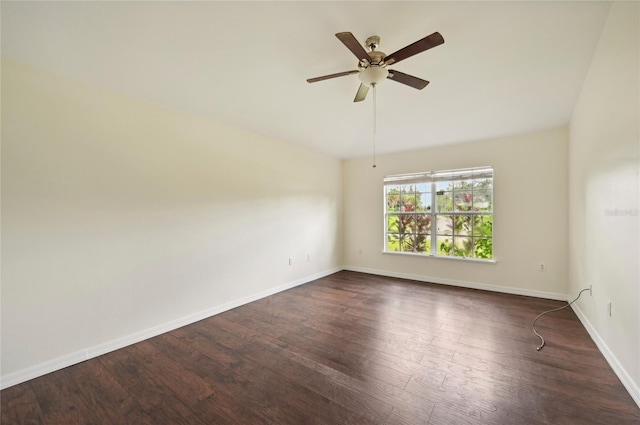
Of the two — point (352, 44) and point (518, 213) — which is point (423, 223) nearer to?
point (518, 213)

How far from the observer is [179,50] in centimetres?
195

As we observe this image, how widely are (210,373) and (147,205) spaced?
1798 millimetres

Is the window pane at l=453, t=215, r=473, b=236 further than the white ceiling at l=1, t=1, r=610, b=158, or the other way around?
the window pane at l=453, t=215, r=473, b=236

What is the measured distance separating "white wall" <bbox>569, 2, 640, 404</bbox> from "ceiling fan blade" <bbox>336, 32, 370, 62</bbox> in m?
1.52

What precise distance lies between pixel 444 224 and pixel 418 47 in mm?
3609

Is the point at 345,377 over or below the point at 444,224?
below

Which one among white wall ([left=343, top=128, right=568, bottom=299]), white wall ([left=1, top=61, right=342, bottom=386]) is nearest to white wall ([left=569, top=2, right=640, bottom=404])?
white wall ([left=343, top=128, right=568, bottom=299])

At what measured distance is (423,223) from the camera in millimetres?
4828

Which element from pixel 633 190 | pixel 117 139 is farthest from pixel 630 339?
pixel 117 139

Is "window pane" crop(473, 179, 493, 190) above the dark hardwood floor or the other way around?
above

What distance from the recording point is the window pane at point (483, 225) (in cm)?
416

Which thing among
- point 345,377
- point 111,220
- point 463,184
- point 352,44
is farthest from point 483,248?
point 111,220

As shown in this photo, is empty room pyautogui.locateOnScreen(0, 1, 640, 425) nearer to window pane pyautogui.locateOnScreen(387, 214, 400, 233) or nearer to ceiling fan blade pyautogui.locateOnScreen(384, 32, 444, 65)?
ceiling fan blade pyautogui.locateOnScreen(384, 32, 444, 65)

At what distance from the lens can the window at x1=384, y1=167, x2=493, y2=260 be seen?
4.23 metres
